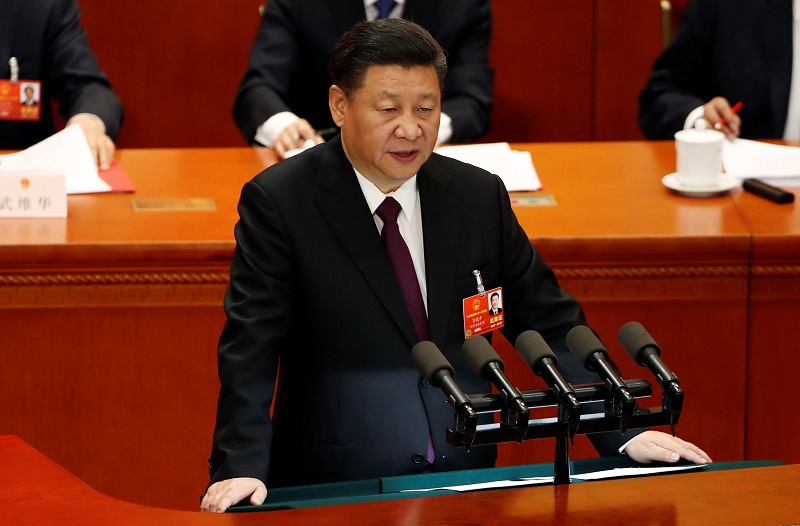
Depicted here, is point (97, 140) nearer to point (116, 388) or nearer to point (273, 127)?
point (273, 127)

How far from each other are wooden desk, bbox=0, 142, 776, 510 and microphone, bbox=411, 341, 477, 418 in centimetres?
120

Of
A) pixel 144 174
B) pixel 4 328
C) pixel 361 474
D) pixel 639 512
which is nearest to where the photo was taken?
pixel 639 512

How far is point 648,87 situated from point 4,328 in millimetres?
2102

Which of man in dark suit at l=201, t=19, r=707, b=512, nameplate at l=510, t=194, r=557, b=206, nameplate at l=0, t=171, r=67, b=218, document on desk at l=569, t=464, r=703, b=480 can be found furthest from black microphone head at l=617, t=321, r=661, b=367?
nameplate at l=0, t=171, r=67, b=218

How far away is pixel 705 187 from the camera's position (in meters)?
3.17

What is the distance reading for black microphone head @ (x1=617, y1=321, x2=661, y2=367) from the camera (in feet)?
5.49

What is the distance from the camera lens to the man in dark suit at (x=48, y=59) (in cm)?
378

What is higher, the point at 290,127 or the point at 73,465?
the point at 290,127

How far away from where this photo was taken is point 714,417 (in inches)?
115

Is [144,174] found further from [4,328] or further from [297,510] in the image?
[297,510]

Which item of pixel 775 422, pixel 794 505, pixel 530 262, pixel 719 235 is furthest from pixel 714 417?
pixel 794 505

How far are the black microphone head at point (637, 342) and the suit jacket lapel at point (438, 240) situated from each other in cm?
49

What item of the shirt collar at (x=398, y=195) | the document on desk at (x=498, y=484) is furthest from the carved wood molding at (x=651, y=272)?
the document on desk at (x=498, y=484)

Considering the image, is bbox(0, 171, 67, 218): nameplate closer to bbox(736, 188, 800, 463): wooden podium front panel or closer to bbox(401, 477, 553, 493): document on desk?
bbox(401, 477, 553, 493): document on desk
